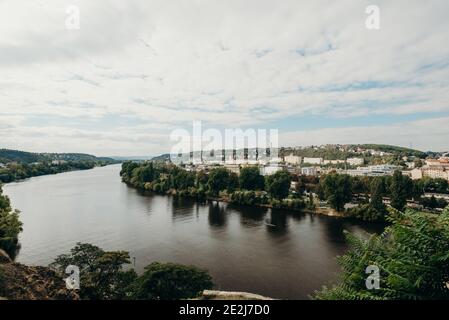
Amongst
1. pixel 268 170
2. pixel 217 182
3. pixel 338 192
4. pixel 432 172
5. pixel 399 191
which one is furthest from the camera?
pixel 268 170

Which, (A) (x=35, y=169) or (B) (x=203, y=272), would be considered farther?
(A) (x=35, y=169)

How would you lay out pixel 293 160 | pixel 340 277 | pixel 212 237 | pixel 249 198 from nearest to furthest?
pixel 340 277 → pixel 212 237 → pixel 249 198 → pixel 293 160

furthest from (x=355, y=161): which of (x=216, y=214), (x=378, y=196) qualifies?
(x=216, y=214)

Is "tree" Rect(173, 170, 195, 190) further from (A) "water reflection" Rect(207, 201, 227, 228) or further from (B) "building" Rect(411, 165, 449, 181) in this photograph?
(B) "building" Rect(411, 165, 449, 181)

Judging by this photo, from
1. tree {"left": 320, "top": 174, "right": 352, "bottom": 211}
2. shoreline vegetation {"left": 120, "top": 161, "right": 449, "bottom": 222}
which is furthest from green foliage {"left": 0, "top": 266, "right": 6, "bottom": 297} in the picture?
tree {"left": 320, "top": 174, "right": 352, "bottom": 211}

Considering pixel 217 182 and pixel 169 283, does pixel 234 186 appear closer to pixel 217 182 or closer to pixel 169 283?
pixel 217 182
